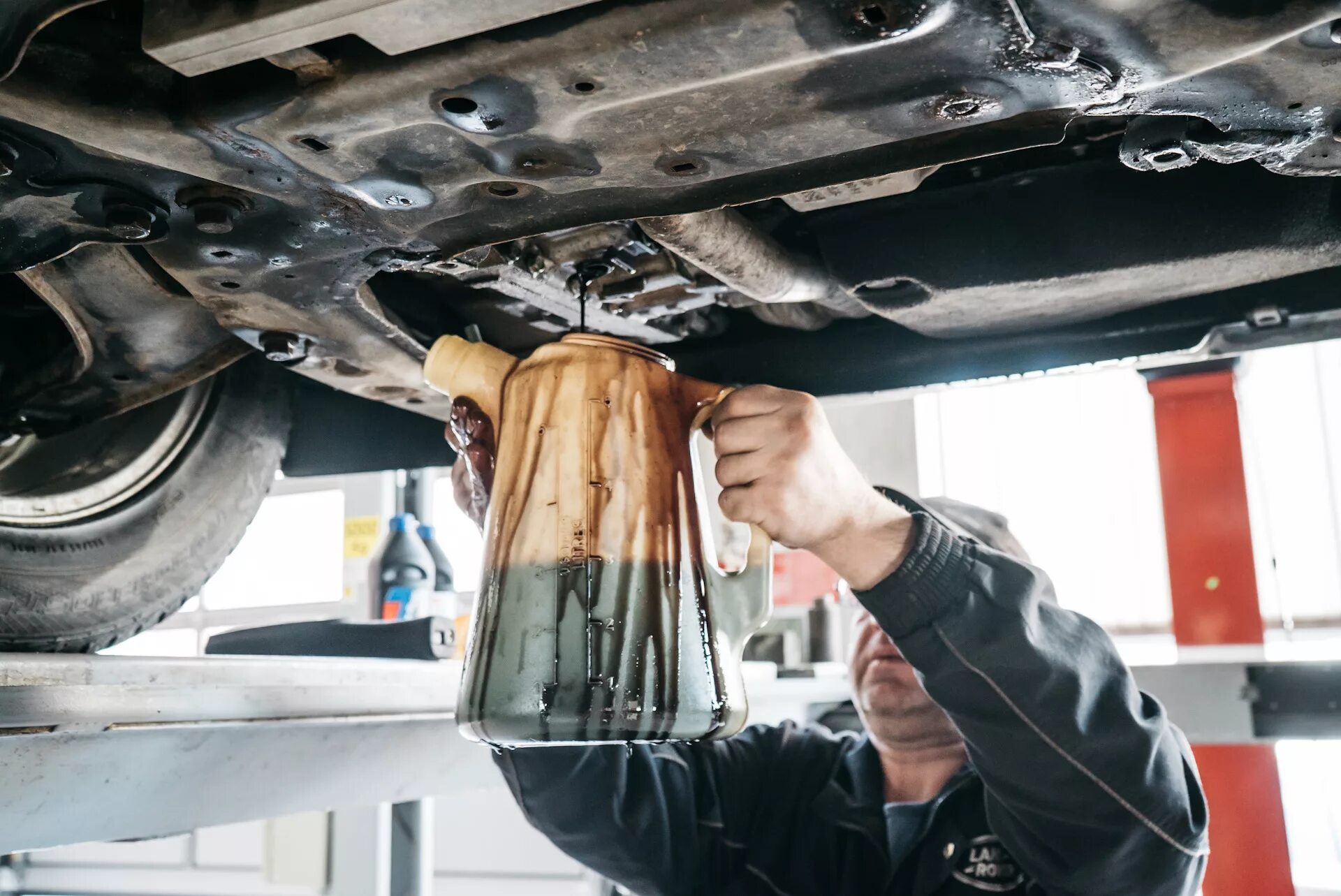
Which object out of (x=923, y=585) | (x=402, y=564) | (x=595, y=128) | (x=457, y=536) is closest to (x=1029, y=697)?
(x=923, y=585)

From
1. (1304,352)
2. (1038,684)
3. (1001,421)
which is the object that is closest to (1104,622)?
(1001,421)

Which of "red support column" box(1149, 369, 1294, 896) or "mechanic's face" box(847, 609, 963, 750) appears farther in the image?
"red support column" box(1149, 369, 1294, 896)

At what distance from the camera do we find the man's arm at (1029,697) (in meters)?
0.83

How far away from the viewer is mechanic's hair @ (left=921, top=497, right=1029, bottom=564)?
1237 millimetres

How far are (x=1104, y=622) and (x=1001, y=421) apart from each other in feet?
2.78

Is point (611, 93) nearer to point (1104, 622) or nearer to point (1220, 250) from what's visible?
point (1220, 250)

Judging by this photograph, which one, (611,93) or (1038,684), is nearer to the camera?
(611,93)

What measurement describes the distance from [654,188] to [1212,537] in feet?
4.72

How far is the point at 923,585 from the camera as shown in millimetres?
846

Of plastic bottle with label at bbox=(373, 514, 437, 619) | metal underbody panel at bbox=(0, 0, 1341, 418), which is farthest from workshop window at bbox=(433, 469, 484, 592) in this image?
metal underbody panel at bbox=(0, 0, 1341, 418)

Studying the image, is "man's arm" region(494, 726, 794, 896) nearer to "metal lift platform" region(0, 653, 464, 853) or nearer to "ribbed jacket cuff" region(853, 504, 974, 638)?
"metal lift platform" region(0, 653, 464, 853)

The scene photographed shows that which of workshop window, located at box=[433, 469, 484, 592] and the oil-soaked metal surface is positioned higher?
workshop window, located at box=[433, 469, 484, 592]

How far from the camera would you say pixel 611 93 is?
0.48 meters

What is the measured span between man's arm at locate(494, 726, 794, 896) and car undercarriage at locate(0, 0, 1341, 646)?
0.39m
